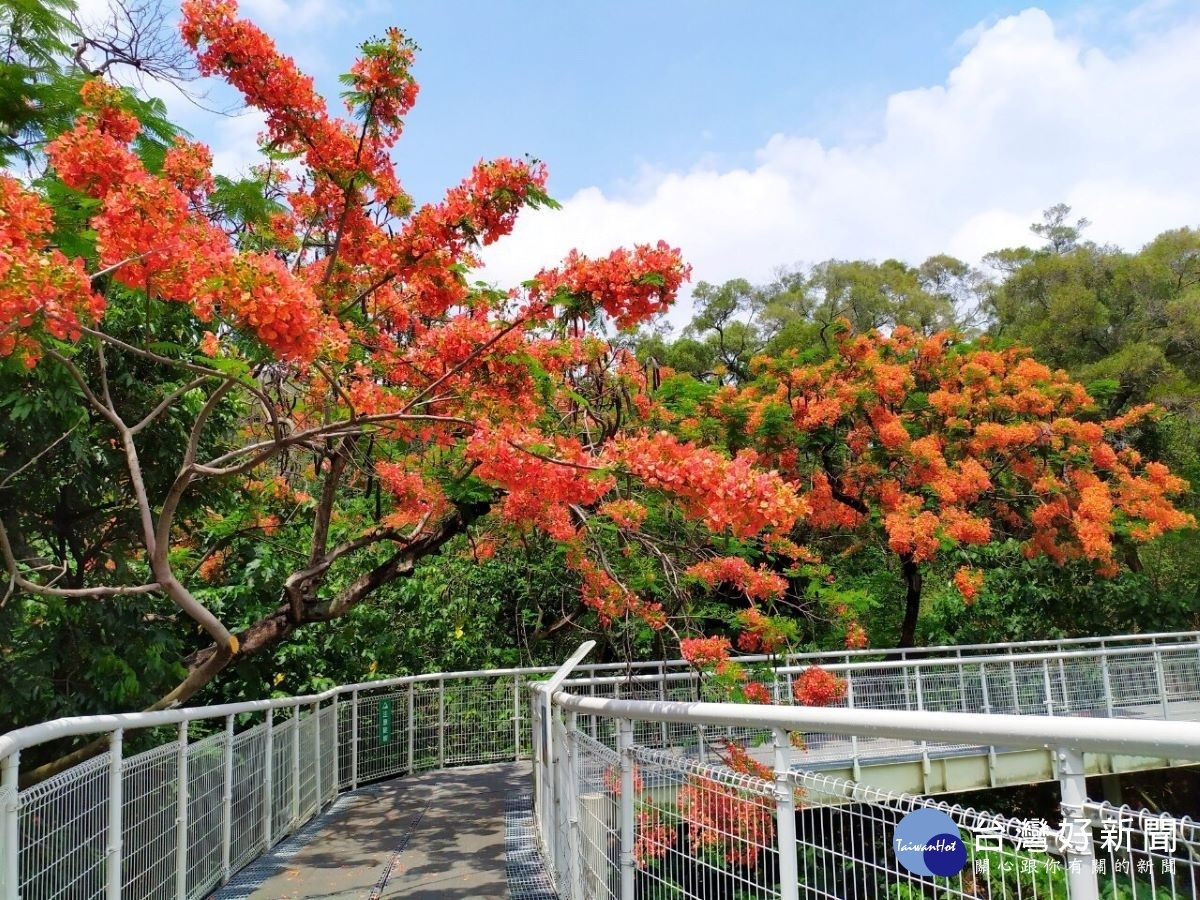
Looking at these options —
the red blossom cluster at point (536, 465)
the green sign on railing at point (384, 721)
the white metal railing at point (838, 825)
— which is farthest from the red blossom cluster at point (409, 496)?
the white metal railing at point (838, 825)

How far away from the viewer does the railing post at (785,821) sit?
2217 millimetres

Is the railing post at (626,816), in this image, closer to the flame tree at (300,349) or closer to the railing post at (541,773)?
the flame tree at (300,349)

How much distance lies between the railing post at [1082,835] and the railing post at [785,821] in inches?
30.7

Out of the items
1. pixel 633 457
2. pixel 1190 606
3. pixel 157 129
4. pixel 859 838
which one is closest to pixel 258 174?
pixel 157 129

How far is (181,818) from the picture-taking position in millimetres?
4812

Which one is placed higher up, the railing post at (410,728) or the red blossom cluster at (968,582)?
the red blossom cluster at (968,582)

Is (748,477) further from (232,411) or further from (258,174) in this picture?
(258,174)

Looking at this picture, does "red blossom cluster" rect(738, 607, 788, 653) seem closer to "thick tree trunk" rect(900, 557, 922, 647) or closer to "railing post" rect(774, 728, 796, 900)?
"railing post" rect(774, 728, 796, 900)

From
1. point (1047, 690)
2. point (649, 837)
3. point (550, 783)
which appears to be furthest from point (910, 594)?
point (649, 837)

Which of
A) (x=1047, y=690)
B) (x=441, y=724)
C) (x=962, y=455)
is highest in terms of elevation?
(x=962, y=455)

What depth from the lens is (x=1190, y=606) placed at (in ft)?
60.0

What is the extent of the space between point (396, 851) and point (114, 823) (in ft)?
Result: 11.1

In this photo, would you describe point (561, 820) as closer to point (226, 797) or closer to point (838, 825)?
point (226, 797)

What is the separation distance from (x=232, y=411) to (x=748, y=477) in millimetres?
5054
